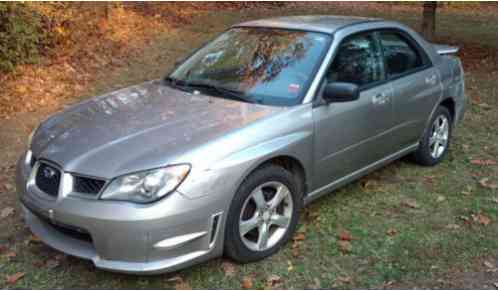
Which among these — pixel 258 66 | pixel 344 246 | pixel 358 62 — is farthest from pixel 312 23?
pixel 344 246

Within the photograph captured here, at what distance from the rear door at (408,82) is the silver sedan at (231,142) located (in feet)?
0.05

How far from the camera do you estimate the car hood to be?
11.2 feet

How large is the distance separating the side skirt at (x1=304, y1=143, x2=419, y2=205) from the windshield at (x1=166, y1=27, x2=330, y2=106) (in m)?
0.76

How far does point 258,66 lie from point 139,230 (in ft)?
6.04

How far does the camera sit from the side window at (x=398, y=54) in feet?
16.5

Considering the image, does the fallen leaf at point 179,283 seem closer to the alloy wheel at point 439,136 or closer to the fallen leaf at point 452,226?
the fallen leaf at point 452,226

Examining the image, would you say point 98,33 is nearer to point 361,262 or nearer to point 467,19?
point 361,262

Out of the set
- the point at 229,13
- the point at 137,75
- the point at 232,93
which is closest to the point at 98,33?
the point at 137,75

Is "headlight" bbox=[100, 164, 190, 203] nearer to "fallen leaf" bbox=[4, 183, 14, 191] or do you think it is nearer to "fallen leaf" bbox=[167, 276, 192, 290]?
"fallen leaf" bbox=[167, 276, 192, 290]

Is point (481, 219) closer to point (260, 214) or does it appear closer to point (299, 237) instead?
point (299, 237)

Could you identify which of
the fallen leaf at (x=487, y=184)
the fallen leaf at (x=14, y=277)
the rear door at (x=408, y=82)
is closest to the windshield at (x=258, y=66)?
the rear door at (x=408, y=82)

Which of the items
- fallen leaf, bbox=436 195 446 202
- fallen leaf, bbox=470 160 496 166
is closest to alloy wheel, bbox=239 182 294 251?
fallen leaf, bbox=436 195 446 202

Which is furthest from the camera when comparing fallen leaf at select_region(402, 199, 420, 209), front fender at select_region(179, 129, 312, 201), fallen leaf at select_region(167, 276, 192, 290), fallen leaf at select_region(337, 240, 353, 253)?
fallen leaf at select_region(402, 199, 420, 209)

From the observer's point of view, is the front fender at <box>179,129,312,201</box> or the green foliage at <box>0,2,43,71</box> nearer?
the front fender at <box>179,129,312,201</box>
